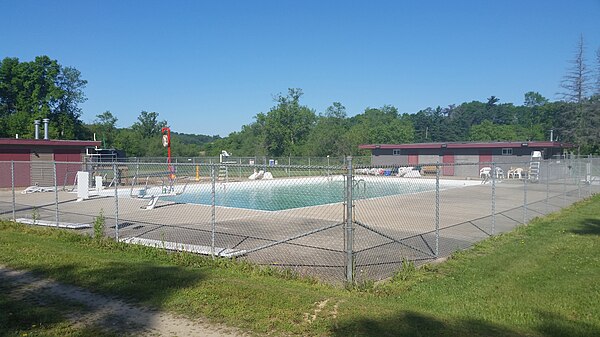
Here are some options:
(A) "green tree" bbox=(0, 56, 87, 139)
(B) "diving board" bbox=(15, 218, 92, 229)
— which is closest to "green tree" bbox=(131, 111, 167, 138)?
(A) "green tree" bbox=(0, 56, 87, 139)

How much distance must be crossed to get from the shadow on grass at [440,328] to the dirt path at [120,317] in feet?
4.18

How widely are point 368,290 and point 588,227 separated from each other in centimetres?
909

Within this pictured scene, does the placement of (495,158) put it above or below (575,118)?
below

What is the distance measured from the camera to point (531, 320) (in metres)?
5.62

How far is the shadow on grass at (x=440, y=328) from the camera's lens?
503cm

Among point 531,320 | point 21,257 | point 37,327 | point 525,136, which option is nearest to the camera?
point 37,327

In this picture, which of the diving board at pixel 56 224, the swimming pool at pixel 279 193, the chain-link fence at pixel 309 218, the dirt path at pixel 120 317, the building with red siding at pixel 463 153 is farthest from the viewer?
the building with red siding at pixel 463 153

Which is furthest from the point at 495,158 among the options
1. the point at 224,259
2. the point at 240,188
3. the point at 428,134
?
the point at 428,134

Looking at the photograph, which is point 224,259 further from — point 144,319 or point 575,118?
point 575,118

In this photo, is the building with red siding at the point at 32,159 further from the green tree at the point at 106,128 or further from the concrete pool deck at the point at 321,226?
the green tree at the point at 106,128

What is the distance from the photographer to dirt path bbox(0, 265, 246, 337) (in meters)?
5.18

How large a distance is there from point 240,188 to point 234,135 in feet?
256

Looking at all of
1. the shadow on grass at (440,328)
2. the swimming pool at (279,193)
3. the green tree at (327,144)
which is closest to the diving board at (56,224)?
the swimming pool at (279,193)

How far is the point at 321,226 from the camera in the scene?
13930 millimetres
